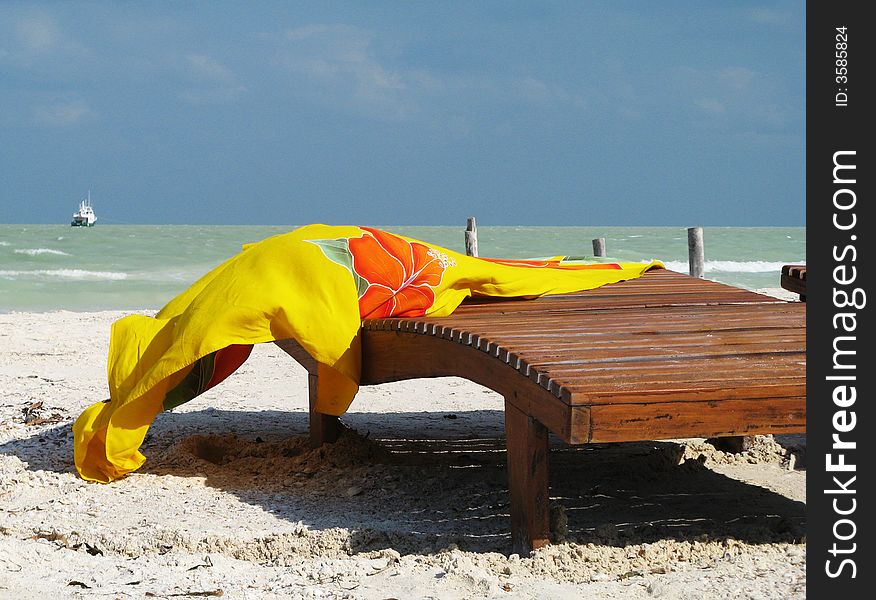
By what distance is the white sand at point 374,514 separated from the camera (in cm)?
258

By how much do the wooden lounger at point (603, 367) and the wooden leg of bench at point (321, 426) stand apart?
18 centimetres

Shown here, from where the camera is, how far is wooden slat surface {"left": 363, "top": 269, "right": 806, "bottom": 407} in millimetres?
2471

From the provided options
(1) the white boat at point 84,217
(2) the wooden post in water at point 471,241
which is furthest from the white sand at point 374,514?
(1) the white boat at point 84,217

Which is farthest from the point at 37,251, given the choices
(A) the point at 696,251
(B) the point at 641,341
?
(B) the point at 641,341

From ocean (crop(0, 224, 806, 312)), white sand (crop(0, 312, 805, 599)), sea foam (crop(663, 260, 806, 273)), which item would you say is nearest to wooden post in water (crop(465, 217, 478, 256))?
ocean (crop(0, 224, 806, 312))

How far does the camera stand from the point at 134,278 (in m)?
18.6

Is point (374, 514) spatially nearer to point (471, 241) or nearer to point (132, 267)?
point (471, 241)

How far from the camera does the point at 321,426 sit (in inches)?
160

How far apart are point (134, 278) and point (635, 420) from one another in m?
17.3

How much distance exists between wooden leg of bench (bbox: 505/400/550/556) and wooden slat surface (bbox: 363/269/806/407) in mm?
171

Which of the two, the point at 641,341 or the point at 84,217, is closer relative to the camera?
the point at 641,341

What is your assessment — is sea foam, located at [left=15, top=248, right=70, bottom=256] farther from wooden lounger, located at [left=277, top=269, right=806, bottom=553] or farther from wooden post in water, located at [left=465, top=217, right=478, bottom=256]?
wooden lounger, located at [left=277, top=269, right=806, bottom=553]

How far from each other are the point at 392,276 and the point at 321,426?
30.3 inches
